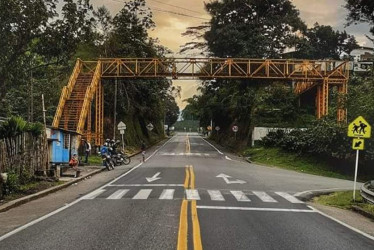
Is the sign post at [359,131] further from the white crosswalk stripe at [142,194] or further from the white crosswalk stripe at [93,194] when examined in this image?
the white crosswalk stripe at [93,194]

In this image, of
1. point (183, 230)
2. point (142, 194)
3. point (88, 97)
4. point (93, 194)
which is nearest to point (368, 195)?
point (142, 194)

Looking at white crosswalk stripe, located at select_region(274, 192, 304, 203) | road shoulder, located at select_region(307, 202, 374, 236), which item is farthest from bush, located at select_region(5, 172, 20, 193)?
road shoulder, located at select_region(307, 202, 374, 236)

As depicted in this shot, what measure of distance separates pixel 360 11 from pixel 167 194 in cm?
3032

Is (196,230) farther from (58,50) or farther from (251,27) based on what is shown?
(251,27)

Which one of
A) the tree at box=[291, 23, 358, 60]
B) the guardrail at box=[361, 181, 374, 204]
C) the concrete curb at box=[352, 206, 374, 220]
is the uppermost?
the tree at box=[291, 23, 358, 60]

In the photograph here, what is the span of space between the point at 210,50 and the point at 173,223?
178 ft

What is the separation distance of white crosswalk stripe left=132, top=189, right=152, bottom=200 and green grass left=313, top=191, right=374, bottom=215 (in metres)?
5.87

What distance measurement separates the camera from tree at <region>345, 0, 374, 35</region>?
125 ft

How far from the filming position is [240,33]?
5750 centimetres

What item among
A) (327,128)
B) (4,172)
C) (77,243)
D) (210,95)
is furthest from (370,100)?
(210,95)

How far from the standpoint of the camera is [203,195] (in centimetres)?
1611

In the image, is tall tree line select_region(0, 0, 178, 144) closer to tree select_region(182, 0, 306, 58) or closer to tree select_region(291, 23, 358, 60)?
tree select_region(182, 0, 306, 58)

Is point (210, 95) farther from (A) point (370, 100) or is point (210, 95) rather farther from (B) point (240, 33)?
(A) point (370, 100)

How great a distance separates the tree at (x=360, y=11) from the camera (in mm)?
38250
